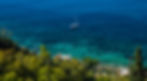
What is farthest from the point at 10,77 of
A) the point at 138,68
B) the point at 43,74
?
the point at 138,68

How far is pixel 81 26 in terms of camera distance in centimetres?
1111

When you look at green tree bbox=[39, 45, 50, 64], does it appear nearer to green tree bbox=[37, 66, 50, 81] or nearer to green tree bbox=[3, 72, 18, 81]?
green tree bbox=[37, 66, 50, 81]

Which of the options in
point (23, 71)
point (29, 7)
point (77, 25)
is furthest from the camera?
point (29, 7)

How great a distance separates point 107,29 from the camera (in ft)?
33.7

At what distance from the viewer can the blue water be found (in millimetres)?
9097

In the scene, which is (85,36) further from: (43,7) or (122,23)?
(43,7)

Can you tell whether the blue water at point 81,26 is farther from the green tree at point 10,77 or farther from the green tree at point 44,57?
the green tree at point 10,77

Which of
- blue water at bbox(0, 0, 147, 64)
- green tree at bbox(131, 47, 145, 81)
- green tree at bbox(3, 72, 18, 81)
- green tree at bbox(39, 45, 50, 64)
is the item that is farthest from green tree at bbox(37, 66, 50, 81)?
blue water at bbox(0, 0, 147, 64)

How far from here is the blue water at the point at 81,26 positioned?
9097 millimetres

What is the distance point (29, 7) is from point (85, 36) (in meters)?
4.04

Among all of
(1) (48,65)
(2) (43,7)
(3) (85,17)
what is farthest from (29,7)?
(1) (48,65)

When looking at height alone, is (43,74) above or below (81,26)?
above

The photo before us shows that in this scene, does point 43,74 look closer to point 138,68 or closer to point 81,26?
point 138,68

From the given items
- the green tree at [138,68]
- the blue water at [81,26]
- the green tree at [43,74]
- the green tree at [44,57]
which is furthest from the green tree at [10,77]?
the blue water at [81,26]
